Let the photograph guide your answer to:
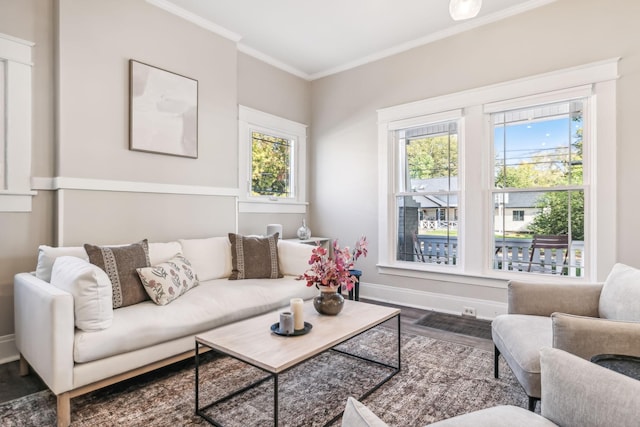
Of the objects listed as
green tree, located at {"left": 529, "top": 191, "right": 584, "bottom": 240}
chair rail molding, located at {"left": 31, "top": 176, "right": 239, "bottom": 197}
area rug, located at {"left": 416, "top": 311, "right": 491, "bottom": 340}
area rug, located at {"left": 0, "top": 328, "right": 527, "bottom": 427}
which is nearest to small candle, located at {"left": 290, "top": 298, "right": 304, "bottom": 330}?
area rug, located at {"left": 0, "top": 328, "right": 527, "bottom": 427}

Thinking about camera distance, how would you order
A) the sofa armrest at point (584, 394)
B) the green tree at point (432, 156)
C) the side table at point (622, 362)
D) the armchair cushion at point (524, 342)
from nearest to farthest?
the sofa armrest at point (584, 394) → the side table at point (622, 362) → the armchair cushion at point (524, 342) → the green tree at point (432, 156)

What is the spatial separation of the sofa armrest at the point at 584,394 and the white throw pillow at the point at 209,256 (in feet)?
8.61

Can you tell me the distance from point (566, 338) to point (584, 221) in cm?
230

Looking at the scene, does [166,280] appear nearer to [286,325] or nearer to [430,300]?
[286,325]

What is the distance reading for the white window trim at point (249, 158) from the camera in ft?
13.3

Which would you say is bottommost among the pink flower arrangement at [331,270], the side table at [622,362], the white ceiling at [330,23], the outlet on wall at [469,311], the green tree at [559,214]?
the outlet on wall at [469,311]

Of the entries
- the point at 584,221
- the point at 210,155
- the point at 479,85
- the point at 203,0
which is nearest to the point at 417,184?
the point at 479,85

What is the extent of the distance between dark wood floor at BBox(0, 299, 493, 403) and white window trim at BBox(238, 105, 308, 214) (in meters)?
2.03

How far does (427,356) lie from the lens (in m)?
2.60

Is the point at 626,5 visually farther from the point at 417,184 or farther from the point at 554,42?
the point at 417,184

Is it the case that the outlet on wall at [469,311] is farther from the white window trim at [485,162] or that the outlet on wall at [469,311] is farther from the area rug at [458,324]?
the white window trim at [485,162]

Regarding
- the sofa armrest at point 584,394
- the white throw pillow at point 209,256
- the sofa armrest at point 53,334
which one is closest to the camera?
the sofa armrest at point 584,394

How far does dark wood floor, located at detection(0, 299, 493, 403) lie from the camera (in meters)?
2.10

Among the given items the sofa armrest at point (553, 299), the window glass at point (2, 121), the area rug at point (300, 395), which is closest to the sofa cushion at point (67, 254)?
the window glass at point (2, 121)
